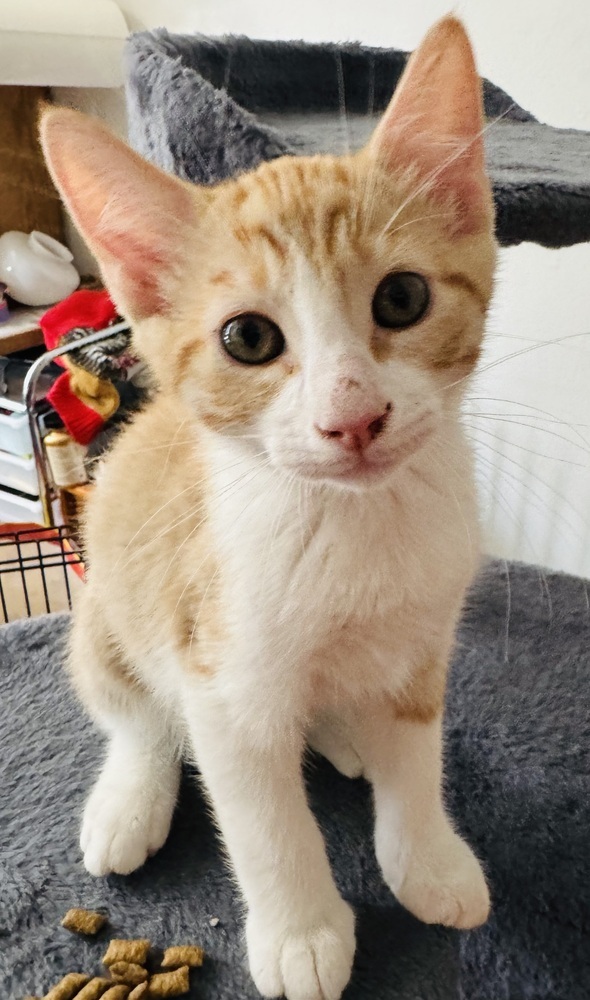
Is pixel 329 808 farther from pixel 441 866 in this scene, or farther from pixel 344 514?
pixel 344 514

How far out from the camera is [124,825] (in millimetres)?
Answer: 767

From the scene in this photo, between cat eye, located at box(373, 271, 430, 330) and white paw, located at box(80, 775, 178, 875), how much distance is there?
1.80ft

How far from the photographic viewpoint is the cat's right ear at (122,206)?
0.54 m

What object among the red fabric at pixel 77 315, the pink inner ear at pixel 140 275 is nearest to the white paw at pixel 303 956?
the pink inner ear at pixel 140 275

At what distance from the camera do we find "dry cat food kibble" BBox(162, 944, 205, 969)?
2.25 ft

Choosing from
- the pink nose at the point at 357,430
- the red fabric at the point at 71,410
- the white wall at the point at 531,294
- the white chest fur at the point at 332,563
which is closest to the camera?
the pink nose at the point at 357,430

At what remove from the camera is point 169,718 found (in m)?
0.84

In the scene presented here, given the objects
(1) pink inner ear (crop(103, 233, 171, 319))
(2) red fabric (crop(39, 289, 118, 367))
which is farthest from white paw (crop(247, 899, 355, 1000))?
(2) red fabric (crop(39, 289, 118, 367))

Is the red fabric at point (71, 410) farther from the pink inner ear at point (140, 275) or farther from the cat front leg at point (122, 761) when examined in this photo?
the pink inner ear at point (140, 275)

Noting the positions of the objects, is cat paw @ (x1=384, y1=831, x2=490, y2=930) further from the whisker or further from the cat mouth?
the whisker

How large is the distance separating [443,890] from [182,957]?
0.78 feet

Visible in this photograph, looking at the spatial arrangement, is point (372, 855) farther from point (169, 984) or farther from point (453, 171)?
point (453, 171)

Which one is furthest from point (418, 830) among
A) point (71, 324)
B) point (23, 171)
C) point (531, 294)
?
point (23, 171)

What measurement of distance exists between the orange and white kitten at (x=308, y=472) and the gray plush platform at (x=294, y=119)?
130 millimetres
